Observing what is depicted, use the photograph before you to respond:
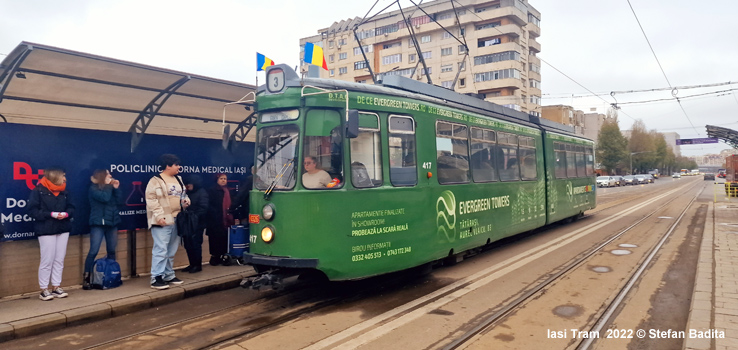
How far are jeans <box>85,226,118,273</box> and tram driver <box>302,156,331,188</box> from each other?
11.1 feet

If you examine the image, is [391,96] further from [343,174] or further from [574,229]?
[574,229]

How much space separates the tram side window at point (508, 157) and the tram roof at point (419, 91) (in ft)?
1.59

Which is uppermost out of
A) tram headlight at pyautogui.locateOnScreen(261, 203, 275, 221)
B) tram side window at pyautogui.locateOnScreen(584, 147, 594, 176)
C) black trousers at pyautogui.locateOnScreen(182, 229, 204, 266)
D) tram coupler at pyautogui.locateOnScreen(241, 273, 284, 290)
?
tram side window at pyautogui.locateOnScreen(584, 147, 594, 176)

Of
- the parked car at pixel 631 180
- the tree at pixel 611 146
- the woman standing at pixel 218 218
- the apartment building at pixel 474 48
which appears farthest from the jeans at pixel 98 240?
the tree at pixel 611 146

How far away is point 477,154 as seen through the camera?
9.12 meters

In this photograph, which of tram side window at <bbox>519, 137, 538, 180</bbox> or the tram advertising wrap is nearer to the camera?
the tram advertising wrap

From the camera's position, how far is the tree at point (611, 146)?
7950 cm

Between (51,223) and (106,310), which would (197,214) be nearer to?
(51,223)

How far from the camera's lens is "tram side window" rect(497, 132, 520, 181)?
33.2ft

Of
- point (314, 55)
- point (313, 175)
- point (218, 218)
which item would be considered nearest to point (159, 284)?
point (218, 218)

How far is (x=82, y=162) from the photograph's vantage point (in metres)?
7.27

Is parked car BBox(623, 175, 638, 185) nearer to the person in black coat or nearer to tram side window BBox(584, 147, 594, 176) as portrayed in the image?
tram side window BBox(584, 147, 594, 176)

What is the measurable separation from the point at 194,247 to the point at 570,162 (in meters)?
11.7

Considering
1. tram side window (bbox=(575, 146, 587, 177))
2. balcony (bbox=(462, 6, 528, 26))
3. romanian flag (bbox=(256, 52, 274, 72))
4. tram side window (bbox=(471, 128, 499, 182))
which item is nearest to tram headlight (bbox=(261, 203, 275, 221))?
tram side window (bbox=(471, 128, 499, 182))
